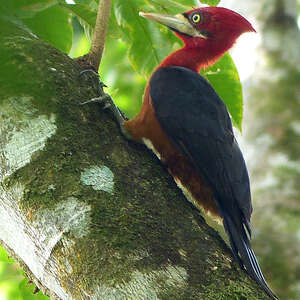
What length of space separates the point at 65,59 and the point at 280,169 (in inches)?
58.9

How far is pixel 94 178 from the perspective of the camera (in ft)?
5.40

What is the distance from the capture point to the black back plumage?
2.27 meters

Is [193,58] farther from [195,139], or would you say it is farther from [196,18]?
[195,139]

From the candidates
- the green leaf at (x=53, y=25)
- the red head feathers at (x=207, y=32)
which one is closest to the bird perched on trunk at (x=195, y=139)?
the red head feathers at (x=207, y=32)

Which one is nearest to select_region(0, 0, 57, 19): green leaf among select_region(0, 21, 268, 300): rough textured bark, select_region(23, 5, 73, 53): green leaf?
select_region(23, 5, 73, 53): green leaf

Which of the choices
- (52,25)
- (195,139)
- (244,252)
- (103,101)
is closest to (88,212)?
(244,252)

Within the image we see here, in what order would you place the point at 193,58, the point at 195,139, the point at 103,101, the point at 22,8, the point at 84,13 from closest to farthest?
1. the point at 103,101
2. the point at 22,8
3. the point at 195,139
4. the point at 84,13
5. the point at 193,58

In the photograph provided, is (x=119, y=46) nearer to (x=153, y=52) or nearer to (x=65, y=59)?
(x=153, y=52)

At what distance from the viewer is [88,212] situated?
1.54m

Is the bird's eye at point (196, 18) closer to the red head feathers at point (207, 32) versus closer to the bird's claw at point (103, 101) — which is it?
the red head feathers at point (207, 32)

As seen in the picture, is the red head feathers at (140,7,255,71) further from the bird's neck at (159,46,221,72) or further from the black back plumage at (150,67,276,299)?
the black back plumage at (150,67,276,299)

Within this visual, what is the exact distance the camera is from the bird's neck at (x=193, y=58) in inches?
→ 117

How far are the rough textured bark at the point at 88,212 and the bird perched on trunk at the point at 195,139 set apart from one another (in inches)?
14.0

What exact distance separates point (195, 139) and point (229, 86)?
49 cm
